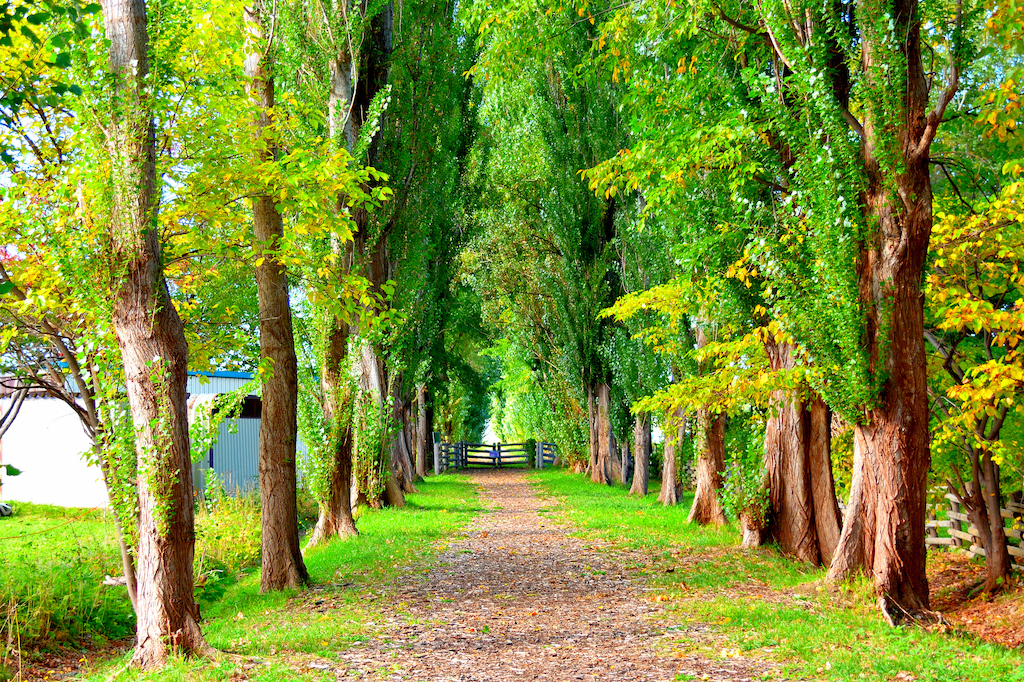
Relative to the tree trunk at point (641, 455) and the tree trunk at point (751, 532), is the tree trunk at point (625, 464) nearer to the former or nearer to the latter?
the tree trunk at point (641, 455)

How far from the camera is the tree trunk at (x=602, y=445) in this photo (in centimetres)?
2309

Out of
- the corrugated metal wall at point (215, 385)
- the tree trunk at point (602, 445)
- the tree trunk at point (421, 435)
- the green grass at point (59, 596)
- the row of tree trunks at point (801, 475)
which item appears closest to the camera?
the green grass at point (59, 596)

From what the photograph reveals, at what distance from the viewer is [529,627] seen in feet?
23.5

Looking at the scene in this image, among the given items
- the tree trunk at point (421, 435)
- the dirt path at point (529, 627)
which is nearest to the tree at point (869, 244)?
the dirt path at point (529, 627)

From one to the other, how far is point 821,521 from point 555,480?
61.1 feet

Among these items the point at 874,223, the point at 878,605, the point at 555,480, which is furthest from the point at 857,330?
the point at 555,480

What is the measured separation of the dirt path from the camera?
18.8 ft

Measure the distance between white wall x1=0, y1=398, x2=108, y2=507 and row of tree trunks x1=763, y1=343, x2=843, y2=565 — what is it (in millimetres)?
14574

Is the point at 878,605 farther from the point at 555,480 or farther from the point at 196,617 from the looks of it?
the point at 555,480

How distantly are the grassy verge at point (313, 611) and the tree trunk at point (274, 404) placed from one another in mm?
395

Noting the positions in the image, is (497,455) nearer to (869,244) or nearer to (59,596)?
(59,596)

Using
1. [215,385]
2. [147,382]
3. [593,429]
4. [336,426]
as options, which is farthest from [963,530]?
[215,385]

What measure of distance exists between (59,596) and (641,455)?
14328 mm

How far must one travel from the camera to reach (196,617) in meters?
6.32
